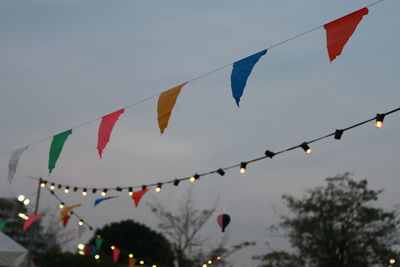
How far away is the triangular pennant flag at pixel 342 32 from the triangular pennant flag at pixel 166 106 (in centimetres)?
190

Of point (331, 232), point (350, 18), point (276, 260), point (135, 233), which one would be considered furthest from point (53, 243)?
point (350, 18)

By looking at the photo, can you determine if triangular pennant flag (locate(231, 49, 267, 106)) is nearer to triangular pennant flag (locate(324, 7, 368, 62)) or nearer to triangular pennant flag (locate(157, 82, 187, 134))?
triangular pennant flag (locate(324, 7, 368, 62))

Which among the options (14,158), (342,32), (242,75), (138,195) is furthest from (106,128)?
(342,32)

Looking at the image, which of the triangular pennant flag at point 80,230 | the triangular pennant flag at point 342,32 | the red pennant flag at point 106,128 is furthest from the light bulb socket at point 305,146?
the triangular pennant flag at point 80,230

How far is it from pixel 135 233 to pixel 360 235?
50.1ft

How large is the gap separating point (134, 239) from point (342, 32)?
24.8 meters

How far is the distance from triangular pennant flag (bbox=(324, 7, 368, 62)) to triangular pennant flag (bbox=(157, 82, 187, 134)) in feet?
6.24

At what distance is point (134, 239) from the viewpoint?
92.2 ft

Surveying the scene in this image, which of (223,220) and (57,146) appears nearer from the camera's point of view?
(57,146)

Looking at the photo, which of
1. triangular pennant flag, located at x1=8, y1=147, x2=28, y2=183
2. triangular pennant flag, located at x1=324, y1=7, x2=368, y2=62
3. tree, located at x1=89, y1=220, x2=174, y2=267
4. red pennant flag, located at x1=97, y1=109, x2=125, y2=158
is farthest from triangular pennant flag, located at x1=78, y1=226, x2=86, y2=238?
tree, located at x1=89, y1=220, x2=174, y2=267

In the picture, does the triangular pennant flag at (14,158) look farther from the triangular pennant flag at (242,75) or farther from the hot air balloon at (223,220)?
the triangular pennant flag at (242,75)

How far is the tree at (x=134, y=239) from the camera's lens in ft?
88.9

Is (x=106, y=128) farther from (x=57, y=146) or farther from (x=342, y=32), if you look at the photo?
(x=342, y=32)

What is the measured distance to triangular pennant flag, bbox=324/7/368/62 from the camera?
4602 mm
